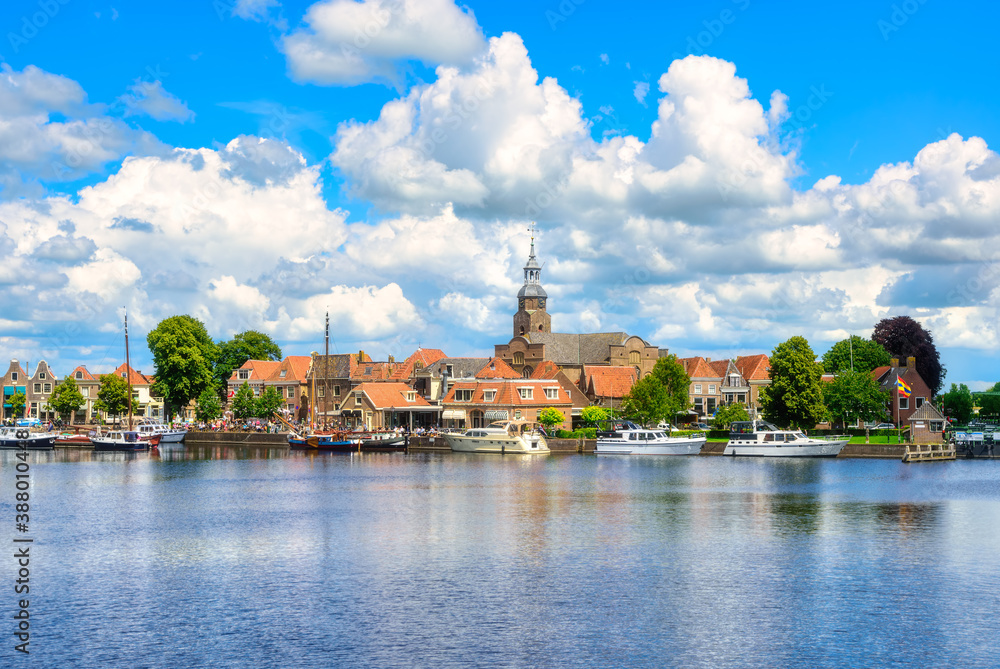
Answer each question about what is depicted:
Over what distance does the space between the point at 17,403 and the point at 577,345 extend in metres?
104

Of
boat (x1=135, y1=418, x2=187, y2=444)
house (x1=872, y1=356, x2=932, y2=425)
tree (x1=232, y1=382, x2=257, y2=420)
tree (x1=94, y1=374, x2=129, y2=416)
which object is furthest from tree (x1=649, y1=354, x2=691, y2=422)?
tree (x1=94, y1=374, x2=129, y2=416)

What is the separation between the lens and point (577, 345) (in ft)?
485

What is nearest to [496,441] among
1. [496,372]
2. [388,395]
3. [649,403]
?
[649,403]

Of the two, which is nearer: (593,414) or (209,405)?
(593,414)

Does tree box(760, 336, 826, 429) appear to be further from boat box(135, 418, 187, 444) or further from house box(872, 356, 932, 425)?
boat box(135, 418, 187, 444)

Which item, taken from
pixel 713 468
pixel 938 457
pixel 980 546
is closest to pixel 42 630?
pixel 980 546

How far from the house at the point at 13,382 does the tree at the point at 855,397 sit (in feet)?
468

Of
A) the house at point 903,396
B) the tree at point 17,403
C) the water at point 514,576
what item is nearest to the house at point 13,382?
the tree at point 17,403

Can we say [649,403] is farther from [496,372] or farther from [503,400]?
[496,372]

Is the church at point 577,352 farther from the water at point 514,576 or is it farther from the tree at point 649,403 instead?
the water at point 514,576

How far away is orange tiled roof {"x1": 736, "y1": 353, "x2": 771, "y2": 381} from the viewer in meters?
130

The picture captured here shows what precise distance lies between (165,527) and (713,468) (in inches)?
1966

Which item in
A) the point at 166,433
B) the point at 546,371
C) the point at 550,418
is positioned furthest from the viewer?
the point at 546,371

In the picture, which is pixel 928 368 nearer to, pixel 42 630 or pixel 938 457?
pixel 938 457
